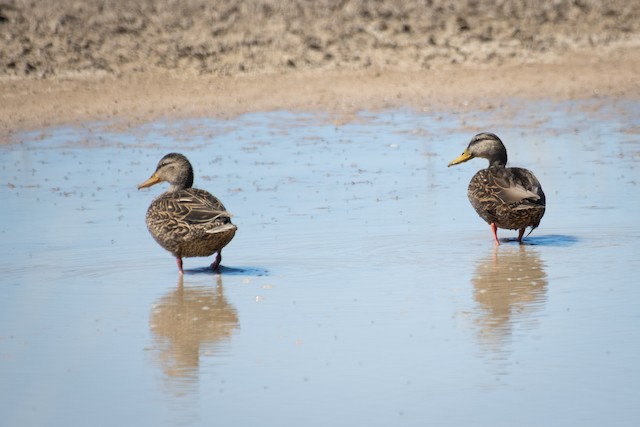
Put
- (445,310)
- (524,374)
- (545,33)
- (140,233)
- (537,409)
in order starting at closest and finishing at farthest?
1. (537,409)
2. (524,374)
3. (445,310)
4. (140,233)
5. (545,33)

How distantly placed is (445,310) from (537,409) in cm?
215

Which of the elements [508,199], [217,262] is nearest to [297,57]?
[508,199]

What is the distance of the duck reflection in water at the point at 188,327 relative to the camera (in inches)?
289

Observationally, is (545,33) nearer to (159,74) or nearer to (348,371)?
(159,74)

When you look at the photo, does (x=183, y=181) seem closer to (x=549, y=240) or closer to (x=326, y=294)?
(x=326, y=294)

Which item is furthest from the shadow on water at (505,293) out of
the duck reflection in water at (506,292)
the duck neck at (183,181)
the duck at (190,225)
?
the duck neck at (183,181)

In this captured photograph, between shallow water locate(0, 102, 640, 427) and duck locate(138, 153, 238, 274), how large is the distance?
0.24 metres

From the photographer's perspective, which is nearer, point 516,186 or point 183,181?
point 183,181

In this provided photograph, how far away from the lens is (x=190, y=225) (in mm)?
9914

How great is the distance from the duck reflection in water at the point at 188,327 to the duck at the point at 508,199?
8.91 feet

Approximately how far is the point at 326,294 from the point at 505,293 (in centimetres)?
129

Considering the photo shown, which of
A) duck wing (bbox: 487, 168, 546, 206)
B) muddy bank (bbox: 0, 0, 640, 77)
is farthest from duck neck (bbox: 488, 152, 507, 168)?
muddy bank (bbox: 0, 0, 640, 77)

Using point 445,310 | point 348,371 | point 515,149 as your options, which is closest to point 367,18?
point 515,149

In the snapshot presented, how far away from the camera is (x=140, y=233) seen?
11.6m
